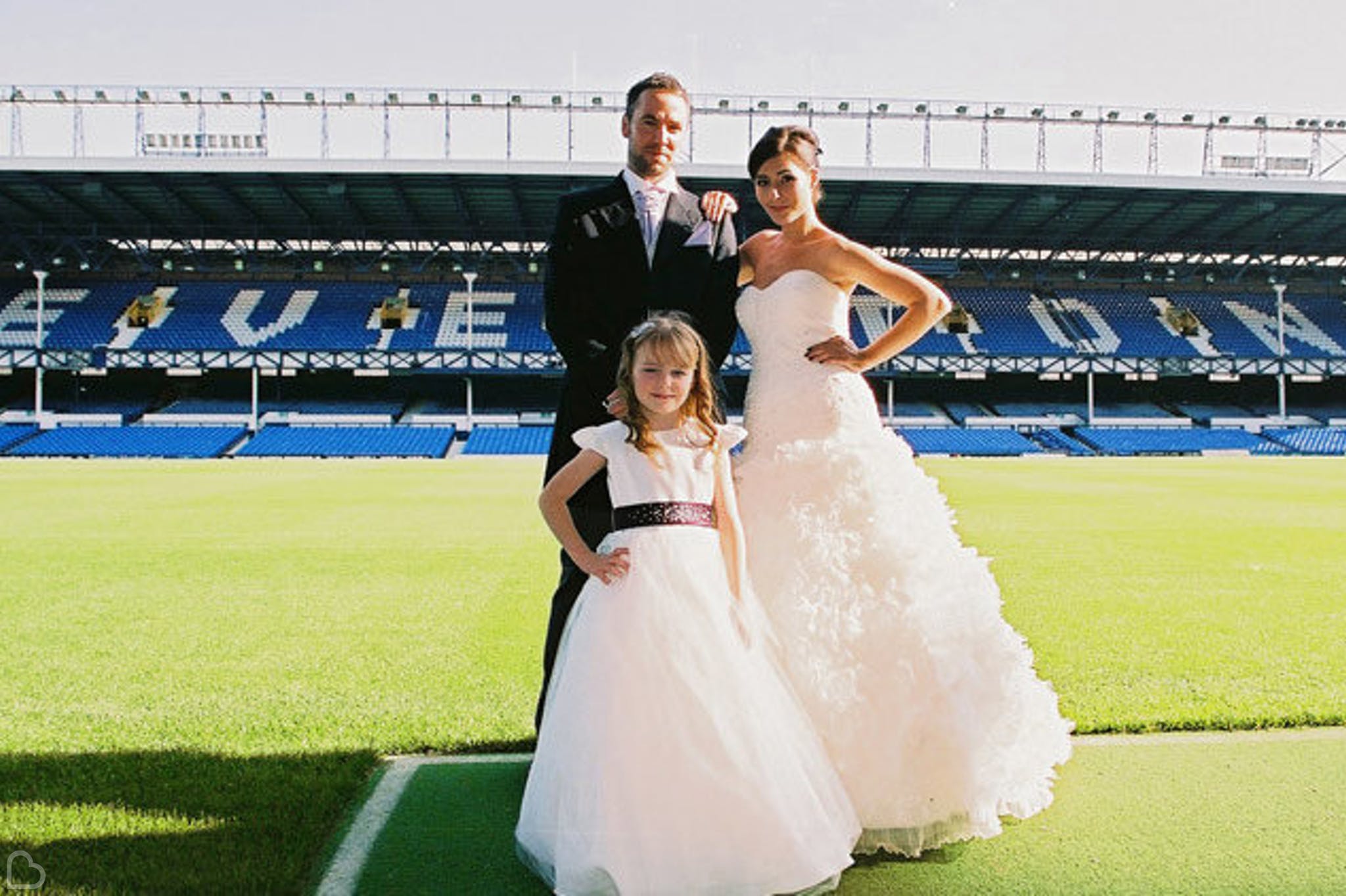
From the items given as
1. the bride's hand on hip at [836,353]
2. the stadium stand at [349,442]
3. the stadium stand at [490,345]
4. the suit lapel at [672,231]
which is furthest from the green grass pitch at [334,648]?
the stadium stand at [490,345]

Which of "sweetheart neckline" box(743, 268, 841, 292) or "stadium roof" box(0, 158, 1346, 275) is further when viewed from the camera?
"stadium roof" box(0, 158, 1346, 275)

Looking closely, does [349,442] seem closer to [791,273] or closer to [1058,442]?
[1058,442]


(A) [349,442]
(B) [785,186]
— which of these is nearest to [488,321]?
(A) [349,442]

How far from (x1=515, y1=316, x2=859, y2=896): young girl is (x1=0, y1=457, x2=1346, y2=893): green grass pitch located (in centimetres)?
41

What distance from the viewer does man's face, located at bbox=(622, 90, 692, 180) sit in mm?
3568

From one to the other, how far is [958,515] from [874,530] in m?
11.5

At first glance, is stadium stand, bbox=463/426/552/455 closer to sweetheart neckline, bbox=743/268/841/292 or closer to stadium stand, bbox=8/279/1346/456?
stadium stand, bbox=8/279/1346/456

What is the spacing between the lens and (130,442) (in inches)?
1576

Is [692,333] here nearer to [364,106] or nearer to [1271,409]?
[364,106]

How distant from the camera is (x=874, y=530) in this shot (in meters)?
3.45

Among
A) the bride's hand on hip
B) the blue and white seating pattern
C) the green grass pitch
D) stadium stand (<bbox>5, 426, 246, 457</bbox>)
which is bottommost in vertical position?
stadium stand (<bbox>5, 426, 246, 457</bbox>)

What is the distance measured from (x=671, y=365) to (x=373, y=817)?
1.84 m

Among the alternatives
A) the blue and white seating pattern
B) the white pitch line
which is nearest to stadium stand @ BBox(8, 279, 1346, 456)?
the blue and white seating pattern

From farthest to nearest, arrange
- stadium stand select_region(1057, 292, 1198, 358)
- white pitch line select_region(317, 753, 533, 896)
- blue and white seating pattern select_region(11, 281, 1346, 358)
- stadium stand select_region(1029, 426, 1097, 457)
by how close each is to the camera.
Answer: stadium stand select_region(1057, 292, 1198, 358) < blue and white seating pattern select_region(11, 281, 1346, 358) < stadium stand select_region(1029, 426, 1097, 457) < white pitch line select_region(317, 753, 533, 896)
